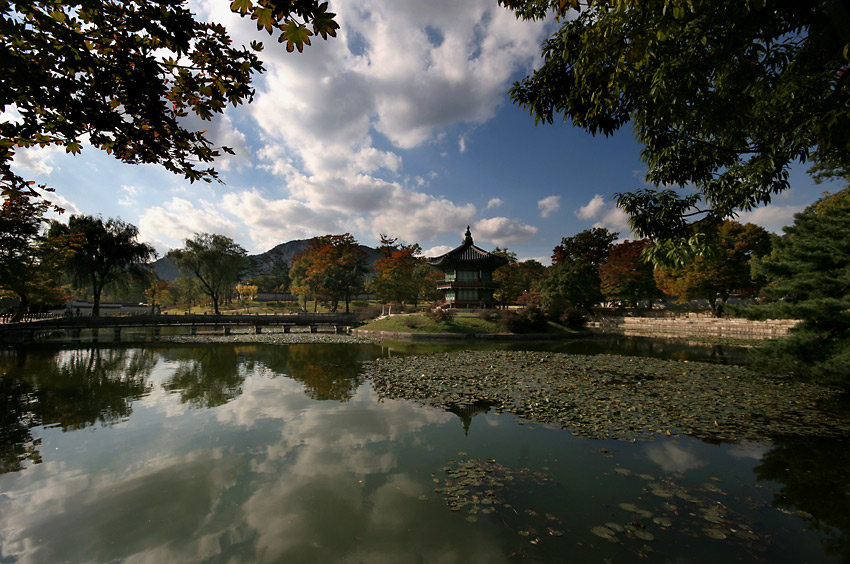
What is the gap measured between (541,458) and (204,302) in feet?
253

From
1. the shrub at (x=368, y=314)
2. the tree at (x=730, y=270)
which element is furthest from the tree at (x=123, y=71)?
the tree at (x=730, y=270)

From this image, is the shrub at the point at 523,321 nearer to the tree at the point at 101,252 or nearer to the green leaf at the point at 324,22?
the green leaf at the point at 324,22

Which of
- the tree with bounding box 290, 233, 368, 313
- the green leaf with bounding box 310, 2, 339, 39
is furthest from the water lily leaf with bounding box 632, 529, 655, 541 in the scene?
the tree with bounding box 290, 233, 368, 313

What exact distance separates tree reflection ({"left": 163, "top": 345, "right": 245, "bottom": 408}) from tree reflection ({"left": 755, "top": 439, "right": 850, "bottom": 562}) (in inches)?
452

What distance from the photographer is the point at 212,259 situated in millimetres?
42156

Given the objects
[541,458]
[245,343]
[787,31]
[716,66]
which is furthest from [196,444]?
[245,343]

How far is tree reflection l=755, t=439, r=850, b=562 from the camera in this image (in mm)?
4020

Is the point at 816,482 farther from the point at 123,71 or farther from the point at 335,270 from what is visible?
the point at 335,270

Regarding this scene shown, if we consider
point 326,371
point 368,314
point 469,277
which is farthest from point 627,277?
point 326,371

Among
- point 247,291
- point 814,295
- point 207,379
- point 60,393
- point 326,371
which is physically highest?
point 247,291

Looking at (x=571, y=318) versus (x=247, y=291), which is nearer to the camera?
(x=571, y=318)

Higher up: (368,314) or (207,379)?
(368,314)

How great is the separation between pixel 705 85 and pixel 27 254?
1484 inches

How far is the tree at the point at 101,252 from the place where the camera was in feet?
103
